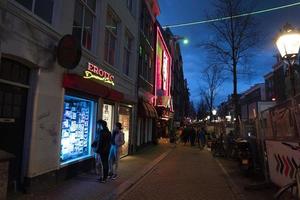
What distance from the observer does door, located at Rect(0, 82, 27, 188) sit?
7.81m

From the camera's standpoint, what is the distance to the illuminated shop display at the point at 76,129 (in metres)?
11.1

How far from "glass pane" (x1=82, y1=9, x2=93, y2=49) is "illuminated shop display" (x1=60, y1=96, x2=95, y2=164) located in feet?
6.85

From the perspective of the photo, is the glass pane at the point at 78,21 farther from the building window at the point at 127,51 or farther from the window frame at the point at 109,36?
the building window at the point at 127,51

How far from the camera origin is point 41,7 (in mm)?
9227

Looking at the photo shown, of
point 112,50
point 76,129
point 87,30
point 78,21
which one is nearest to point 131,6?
point 112,50

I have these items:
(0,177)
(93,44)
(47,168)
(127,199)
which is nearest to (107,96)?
(93,44)

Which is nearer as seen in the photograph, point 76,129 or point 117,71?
point 76,129

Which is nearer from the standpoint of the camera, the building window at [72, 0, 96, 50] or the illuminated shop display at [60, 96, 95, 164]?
the illuminated shop display at [60, 96, 95, 164]

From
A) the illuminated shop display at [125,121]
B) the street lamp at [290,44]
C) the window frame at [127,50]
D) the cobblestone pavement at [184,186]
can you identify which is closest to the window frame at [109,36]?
the window frame at [127,50]

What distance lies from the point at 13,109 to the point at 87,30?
5.50 meters

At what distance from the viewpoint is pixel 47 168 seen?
30.9 ft

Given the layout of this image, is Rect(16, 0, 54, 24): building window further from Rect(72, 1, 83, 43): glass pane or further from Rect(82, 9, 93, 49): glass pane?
Rect(82, 9, 93, 49): glass pane

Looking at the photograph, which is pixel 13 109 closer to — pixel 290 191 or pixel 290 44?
pixel 290 191

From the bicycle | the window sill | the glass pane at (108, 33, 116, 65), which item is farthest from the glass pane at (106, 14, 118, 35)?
the bicycle
